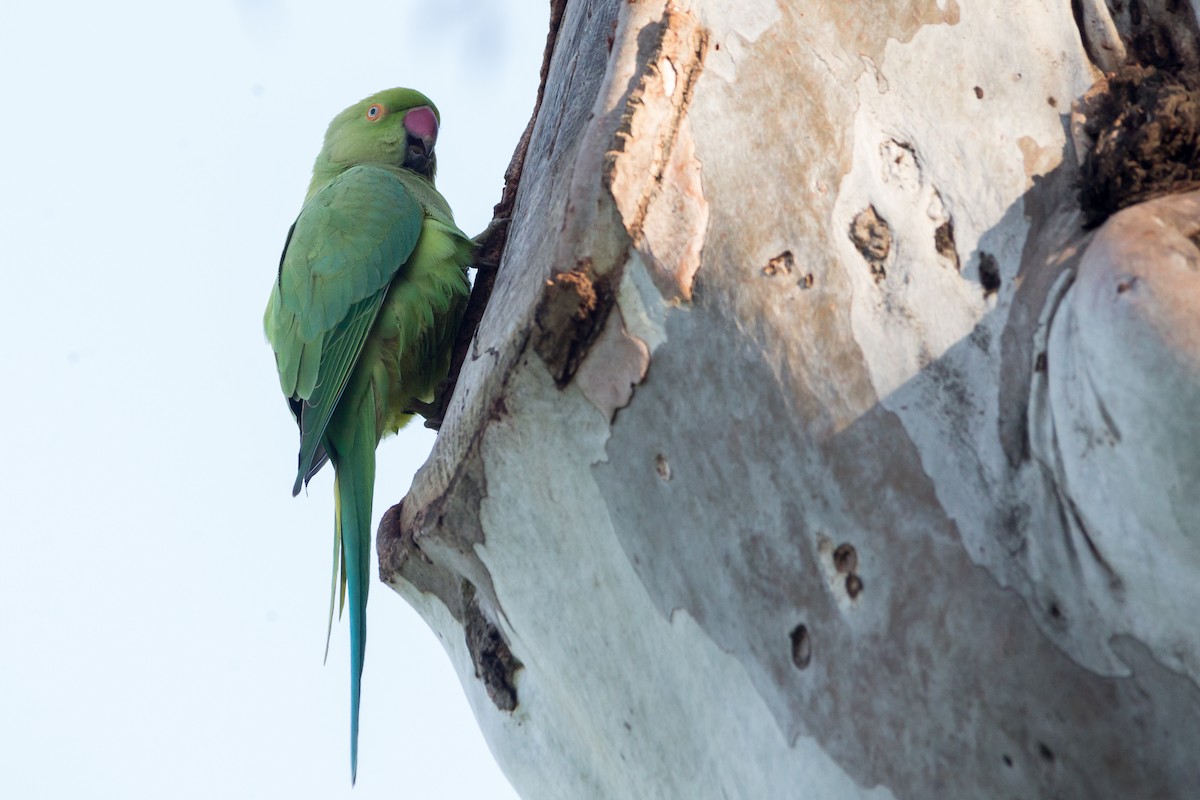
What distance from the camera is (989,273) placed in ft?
4.83

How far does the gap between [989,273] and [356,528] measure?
174cm

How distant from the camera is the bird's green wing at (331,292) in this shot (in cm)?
291

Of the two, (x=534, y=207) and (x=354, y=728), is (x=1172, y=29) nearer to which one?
(x=534, y=207)

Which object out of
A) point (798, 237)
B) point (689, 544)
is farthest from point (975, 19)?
point (689, 544)

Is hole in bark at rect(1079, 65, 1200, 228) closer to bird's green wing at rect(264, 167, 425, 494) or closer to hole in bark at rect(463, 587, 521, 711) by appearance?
hole in bark at rect(463, 587, 521, 711)

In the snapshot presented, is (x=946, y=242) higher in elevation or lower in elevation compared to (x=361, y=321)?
lower

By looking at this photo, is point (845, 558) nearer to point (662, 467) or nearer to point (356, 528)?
point (662, 467)

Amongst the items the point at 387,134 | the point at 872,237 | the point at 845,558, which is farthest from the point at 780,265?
the point at 387,134

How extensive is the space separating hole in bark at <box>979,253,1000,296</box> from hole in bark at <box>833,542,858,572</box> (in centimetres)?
40

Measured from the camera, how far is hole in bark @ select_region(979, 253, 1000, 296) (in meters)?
1.46

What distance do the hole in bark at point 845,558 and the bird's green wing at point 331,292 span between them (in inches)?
71.0

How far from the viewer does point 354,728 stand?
96.3 inches

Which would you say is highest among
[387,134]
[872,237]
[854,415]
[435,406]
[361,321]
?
[387,134]

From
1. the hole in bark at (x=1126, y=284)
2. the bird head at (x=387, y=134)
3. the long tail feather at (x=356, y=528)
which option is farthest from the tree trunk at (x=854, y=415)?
the bird head at (x=387, y=134)
